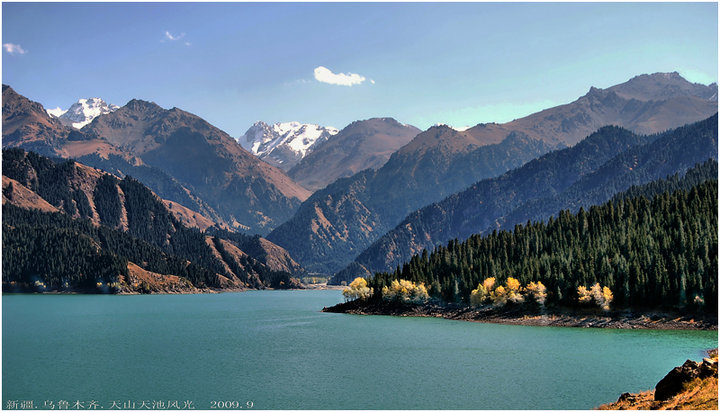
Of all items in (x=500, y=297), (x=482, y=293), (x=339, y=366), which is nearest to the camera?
(x=339, y=366)

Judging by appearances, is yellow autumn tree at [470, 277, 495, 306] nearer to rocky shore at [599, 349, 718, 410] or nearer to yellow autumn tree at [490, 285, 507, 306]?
yellow autumn tree at [490, 285, 507, 306]

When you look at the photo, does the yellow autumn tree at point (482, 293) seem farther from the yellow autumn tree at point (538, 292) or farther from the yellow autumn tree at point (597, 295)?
the yellow autumn tree at point (597, 295)

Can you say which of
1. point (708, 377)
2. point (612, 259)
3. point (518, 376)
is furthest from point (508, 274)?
point (708, 377)

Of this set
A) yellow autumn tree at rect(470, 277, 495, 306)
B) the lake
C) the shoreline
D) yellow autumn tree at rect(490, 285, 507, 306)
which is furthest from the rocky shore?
yellow autumn tree at rect(470, 277, 495, 306)

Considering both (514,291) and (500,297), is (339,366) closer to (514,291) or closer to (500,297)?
(514,291)

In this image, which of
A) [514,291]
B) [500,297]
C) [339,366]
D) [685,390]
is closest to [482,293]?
[500,297]

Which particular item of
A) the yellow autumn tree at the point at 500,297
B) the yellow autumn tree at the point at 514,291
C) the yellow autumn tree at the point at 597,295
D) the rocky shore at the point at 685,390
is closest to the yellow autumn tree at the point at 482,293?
the yellow autumn tree at the point at 500,297

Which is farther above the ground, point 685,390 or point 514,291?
point 514,291

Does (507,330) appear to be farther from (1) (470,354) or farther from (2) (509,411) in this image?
(2) (509,411)
